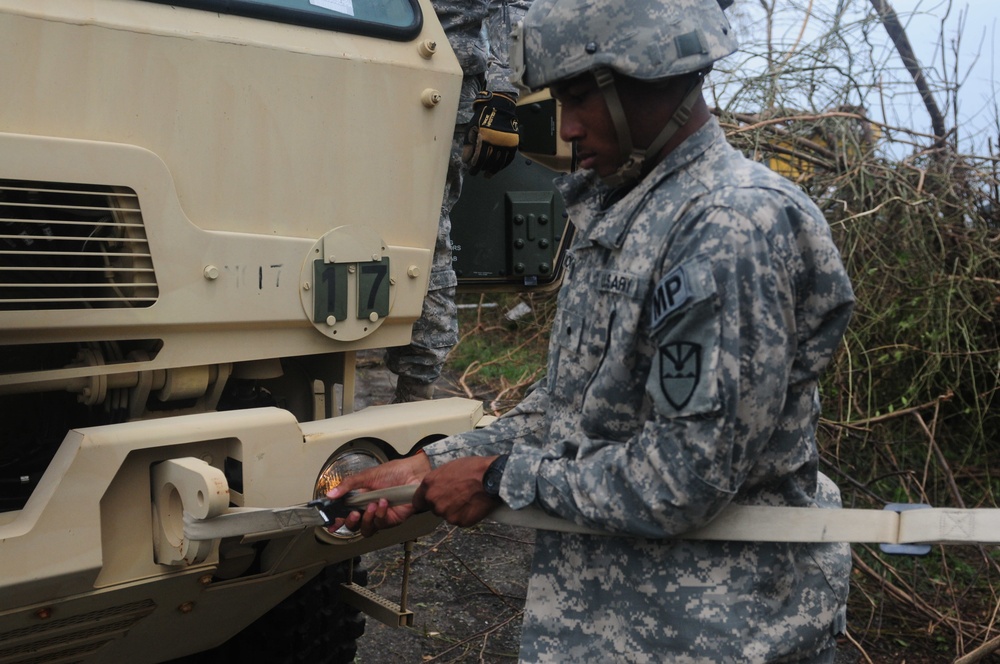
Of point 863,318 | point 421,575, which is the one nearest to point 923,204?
point 863,318

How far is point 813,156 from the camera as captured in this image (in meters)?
4.62

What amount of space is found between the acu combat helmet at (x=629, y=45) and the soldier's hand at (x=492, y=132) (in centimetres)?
Result: 142

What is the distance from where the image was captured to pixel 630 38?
1.57 metres

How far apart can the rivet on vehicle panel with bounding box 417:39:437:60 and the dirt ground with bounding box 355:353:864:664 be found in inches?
68.8

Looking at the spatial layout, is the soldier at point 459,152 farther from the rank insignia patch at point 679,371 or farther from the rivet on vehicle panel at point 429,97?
the rank insignia patch at point 679,371

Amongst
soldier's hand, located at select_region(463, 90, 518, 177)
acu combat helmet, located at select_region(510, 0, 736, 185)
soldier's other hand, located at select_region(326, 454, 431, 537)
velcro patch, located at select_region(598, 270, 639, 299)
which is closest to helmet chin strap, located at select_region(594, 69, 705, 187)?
acu combat helmet, located at select_region(510, 0, 736, 185)

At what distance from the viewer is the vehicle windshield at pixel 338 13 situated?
2.33 meters

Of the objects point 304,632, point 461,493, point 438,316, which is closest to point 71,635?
point 304,632

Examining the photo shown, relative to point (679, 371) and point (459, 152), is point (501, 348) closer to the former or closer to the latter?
point (459, 152)

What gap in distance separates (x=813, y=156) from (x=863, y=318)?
75 centimetres

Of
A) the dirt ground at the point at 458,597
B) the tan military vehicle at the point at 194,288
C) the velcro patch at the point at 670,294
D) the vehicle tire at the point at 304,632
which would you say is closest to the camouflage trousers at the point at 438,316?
the tan military vehicle at the point at 194,288

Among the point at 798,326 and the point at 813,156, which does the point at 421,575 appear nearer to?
the point at 813,156

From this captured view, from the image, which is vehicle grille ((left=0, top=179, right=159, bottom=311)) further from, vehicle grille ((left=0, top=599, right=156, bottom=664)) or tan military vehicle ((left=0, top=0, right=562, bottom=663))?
vehicle grille ((left=0, top=599, right=156, bottom=664))

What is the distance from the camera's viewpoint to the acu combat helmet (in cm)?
156
